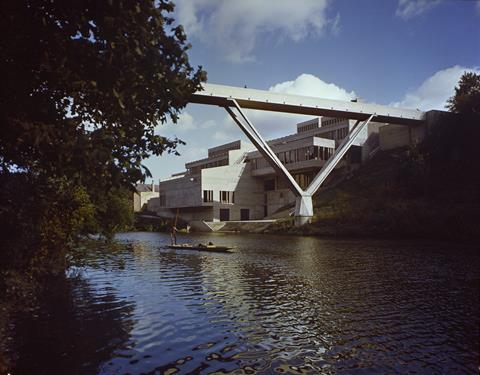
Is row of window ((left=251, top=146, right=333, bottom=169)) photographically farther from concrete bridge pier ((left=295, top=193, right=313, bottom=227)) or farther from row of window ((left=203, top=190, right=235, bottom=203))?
concrete bridge pier ((left=295, top=193, right=313, bottom=227))

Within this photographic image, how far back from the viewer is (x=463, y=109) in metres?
56.2

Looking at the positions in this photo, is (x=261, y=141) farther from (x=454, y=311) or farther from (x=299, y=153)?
(x=454, y=311)

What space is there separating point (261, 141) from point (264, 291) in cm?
4202

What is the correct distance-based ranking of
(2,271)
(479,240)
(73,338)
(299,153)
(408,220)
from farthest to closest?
(299,153)
(408,220)
(479,240)
(2,271)
(73,338)

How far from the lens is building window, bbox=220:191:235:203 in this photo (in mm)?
78375

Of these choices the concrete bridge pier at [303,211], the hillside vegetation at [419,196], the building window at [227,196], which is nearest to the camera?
the hillside vegetation at [419,196]

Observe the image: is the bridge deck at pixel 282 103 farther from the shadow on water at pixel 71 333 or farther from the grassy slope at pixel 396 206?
the shadow on water at pixel 71 333

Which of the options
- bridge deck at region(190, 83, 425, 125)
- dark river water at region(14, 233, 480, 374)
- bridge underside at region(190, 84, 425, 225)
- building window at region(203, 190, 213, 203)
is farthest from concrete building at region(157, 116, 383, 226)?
dark river water at region(14, 233, 480, 374)

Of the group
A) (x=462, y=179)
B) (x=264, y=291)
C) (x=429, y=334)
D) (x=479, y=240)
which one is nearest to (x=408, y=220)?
(x=479, y=240)

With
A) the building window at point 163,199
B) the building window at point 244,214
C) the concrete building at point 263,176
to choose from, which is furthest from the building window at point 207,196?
the building window at point 163,199

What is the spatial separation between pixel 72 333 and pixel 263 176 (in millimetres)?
71723

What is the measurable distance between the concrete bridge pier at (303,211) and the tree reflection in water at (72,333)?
4178 centimetres

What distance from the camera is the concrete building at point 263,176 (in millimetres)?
73625

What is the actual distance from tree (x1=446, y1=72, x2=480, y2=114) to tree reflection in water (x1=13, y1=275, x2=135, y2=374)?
5508 centimetres
